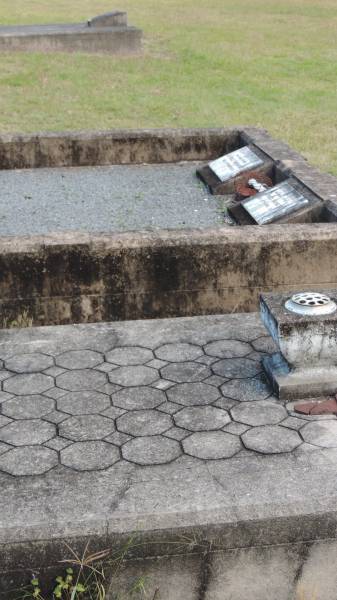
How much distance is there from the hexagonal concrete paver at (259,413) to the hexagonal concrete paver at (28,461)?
0.94m

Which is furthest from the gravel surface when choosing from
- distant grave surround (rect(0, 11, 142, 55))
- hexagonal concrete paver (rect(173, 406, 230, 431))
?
distant grave surround (rect(0, 11, 142, 55))

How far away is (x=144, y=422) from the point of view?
13.3 feet

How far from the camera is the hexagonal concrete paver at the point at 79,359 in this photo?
184 inches

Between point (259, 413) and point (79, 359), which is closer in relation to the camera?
point (259, 413)

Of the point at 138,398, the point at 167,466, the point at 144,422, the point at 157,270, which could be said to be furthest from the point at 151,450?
the point at 157,270

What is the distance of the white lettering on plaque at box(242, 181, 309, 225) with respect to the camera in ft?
22.4

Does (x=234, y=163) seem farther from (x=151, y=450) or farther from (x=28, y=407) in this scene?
(x=151, y=450)

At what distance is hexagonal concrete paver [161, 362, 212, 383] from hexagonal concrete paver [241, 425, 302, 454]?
24.8 inches

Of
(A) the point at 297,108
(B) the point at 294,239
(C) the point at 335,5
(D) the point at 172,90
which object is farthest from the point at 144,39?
(B) the point at 294,239

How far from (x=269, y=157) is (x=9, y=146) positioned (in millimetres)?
3008

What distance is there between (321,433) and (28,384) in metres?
1.59

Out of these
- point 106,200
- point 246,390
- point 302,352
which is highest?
point 302,352

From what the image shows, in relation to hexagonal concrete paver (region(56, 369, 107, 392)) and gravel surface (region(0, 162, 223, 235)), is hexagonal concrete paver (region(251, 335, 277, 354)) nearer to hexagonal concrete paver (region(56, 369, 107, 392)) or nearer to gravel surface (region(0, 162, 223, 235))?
hexagonal concrete paver (region(56, 369, 107, 392))

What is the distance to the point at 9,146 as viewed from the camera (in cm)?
941
